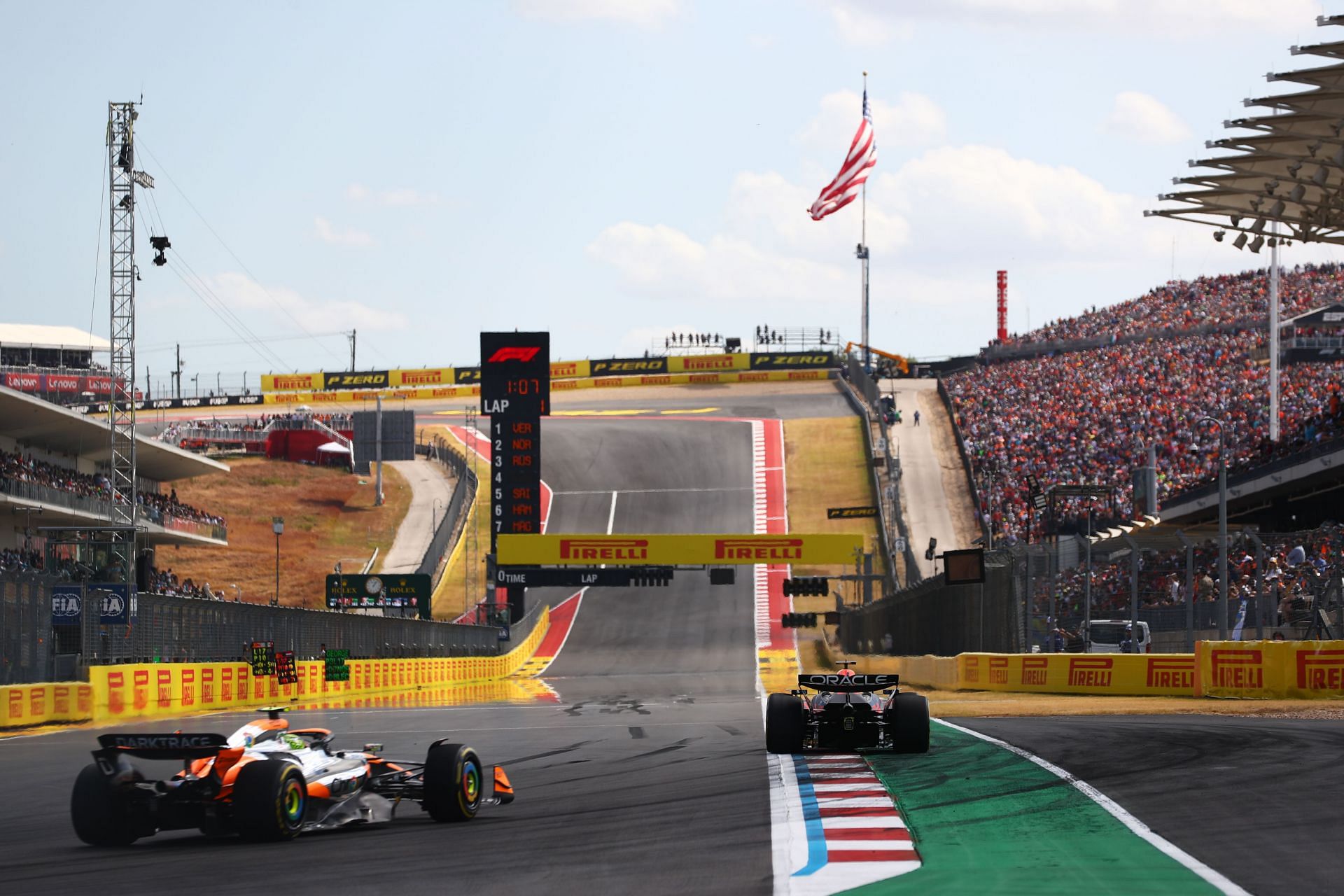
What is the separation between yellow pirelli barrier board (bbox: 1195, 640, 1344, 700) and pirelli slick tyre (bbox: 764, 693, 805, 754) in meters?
10.9

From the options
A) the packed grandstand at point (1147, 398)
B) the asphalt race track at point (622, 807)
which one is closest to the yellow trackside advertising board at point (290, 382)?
the packed grandstand at point (1147, 398)

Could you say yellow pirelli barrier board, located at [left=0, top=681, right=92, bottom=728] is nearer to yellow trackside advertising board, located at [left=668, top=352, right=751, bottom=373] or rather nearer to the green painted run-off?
the green painted run-off

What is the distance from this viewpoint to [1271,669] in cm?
2317

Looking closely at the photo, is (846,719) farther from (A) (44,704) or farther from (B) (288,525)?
(B) (288,525)

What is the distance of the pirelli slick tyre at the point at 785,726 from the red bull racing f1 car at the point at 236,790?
511 cm

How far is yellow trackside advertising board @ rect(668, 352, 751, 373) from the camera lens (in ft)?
398

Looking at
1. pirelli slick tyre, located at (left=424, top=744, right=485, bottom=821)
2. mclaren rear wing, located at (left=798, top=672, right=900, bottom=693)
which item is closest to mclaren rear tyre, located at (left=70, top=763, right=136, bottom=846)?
pirelli slick tyre, located at (left=424, top=744, right=485, bottom=821)

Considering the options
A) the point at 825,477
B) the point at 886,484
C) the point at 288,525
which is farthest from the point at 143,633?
the point at 825,477

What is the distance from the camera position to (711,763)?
591 inches

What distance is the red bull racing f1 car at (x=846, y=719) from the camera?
15.1 m

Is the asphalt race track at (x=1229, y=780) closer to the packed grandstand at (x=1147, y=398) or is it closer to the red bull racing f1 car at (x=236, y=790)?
the red bull racing f1 car at (x=236, y=790)

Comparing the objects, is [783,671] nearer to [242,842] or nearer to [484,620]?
[484,620]

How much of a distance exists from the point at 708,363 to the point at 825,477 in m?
39.1

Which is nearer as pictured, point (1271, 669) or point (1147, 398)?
point (1271, 669)
